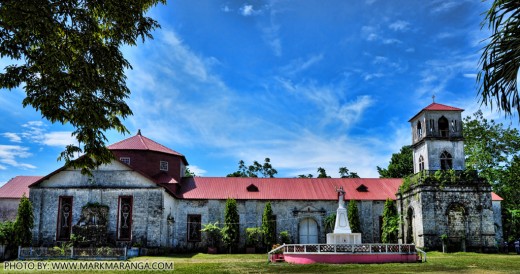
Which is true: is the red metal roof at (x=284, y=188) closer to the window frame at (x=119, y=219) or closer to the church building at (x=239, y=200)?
the church building at (x=239, y=200)

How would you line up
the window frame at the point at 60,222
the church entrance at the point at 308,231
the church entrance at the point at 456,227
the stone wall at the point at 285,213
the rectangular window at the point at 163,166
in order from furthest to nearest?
the rectangular window at the point at 163,166 < the church entrance at the point at 308,231 < the stone wall at the point at 285,213 < the window frame at the point at 60,222 < the church entrance at the point at 456,227

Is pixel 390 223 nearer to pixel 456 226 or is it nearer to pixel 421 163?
pixel 456 226

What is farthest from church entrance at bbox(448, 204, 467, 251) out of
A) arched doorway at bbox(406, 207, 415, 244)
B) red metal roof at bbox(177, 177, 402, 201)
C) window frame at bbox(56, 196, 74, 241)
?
window frame at bbox(56, 196, 74, 241)

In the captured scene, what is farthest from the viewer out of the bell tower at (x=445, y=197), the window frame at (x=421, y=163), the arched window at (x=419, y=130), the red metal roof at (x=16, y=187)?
the red metal roof at (x=16, y=187)

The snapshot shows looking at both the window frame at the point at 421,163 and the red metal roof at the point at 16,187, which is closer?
the window frame at the point at 421,163

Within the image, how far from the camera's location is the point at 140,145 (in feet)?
120

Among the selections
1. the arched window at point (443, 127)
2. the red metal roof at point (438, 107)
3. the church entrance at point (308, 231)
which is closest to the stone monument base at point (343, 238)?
the church entrance at point (308, 231)

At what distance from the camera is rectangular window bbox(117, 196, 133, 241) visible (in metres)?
30.9

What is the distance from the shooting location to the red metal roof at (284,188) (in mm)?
36969

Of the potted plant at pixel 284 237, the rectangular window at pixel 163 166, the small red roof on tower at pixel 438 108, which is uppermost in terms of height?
the small red roof on tower at pixel 438 108

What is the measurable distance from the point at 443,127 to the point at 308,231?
13138mm

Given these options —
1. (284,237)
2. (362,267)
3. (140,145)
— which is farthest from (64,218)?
(362,267)

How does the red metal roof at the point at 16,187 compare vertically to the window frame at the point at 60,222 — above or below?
above

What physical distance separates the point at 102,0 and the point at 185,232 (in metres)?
28.2
